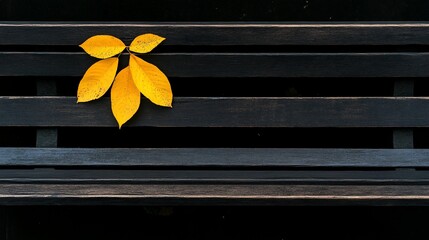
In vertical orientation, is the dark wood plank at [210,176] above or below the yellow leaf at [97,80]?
below

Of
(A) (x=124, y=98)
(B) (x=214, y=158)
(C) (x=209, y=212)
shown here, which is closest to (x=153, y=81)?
(A) (x=124, y=98)

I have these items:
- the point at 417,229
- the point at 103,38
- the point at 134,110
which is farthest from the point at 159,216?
the point at 417,229

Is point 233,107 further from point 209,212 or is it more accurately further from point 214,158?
point 209,212

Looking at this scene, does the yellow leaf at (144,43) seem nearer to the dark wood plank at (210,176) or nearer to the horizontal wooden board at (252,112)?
the horizontal wooden board at (252,112)

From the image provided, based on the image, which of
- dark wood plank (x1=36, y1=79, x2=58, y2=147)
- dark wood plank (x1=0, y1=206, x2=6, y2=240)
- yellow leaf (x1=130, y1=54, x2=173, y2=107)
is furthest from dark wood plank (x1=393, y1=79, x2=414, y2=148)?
dark wood plank (x1=0, y1=206, x2=6, y2=240)

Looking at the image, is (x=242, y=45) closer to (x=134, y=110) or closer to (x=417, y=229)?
(x=134, y=110)

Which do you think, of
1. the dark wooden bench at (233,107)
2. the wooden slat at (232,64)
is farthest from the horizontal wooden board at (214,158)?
the wooden slat at (232,64)
